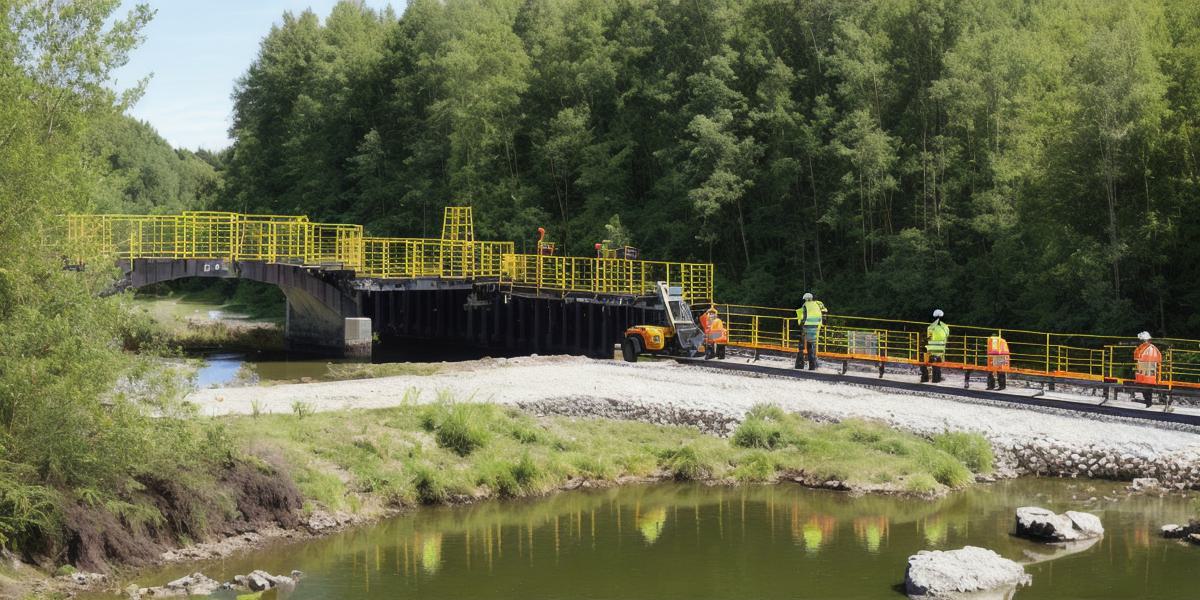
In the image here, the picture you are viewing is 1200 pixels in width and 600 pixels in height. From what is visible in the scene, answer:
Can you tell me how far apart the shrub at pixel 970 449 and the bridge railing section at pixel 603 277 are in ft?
64.2

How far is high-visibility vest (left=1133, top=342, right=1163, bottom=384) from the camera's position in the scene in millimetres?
26859

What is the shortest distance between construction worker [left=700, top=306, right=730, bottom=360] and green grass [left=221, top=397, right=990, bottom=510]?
26.6 ft

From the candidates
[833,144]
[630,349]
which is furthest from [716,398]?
[833,144]

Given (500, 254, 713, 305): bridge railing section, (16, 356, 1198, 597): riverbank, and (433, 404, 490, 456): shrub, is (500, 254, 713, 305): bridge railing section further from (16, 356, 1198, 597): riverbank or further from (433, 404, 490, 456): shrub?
(433, 404, 490, 456): shrub

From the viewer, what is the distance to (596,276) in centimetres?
4819

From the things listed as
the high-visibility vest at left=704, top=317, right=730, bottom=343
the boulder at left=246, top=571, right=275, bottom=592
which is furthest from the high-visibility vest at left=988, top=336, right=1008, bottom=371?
the boulder at left=246, top=571, right=275, bottom=592

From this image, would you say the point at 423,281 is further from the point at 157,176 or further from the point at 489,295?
the point at 157,176

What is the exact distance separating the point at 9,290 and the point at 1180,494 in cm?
2026

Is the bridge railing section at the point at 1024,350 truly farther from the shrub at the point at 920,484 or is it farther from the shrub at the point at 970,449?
the shrub at the point at 920,484

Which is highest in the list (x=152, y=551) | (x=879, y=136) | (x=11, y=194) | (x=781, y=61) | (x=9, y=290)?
(x=781, y=61)

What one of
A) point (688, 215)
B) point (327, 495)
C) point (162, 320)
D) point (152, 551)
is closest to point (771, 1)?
point (688, 215)

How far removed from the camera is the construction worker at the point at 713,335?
119 ft

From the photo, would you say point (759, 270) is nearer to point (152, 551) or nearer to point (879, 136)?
point (879, 136)

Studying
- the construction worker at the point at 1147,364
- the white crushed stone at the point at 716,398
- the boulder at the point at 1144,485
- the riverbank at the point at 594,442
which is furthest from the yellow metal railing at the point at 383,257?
the boulder at the point at 1144,485
